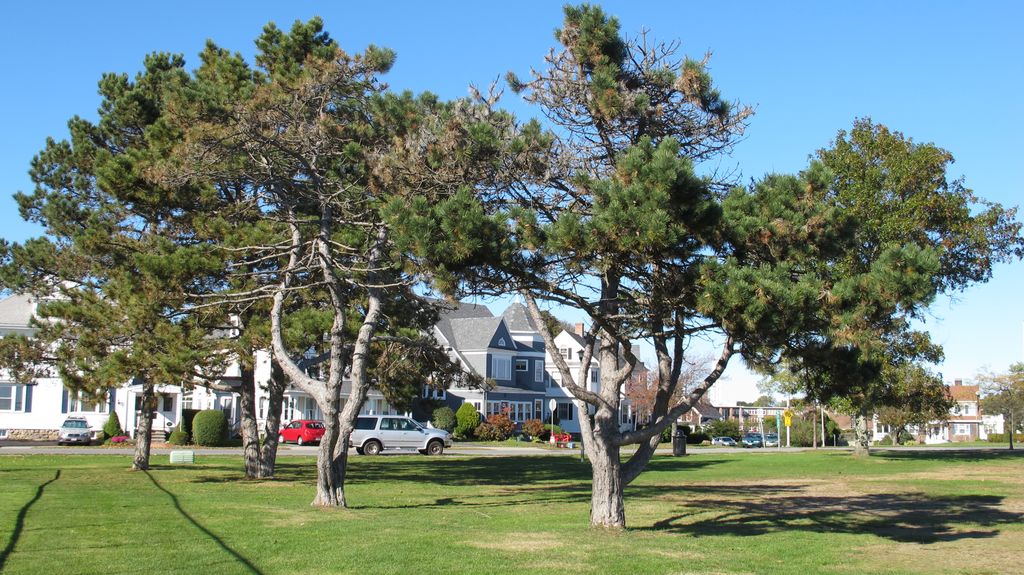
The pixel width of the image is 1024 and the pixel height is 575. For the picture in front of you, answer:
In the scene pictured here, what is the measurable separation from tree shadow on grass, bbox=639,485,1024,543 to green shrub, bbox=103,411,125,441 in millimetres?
31407

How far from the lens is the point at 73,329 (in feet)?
68.8

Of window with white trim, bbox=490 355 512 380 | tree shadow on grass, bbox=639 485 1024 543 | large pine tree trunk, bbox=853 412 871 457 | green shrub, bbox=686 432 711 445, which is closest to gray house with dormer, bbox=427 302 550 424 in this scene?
window with white trim, bbox=490 355 512 380

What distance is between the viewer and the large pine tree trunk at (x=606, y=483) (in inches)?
523

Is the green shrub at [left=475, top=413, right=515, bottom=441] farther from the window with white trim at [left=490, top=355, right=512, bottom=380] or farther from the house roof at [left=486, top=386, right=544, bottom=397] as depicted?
the window with white trim at [left=490, top=355, right=512, bottom=380]

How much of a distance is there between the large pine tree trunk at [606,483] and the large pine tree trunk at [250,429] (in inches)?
467

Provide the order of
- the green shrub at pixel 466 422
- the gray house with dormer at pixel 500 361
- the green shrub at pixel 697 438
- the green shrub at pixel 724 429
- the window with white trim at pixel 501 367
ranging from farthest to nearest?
the green shrub at pixel 724 429, the green shrub at pixel 697 438, the window with white trim at pixel 501 367, the gray house with dormer at pixel 500 361, the green shrub at pixel 466 422

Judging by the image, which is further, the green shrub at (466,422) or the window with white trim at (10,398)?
the green shrub at (466,422)

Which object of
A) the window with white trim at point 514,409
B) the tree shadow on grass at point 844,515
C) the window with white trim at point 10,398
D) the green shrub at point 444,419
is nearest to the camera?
the tree shadow on grass at point 844,515

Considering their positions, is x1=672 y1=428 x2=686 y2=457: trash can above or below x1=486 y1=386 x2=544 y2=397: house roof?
below

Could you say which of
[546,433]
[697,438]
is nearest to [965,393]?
[697,438]

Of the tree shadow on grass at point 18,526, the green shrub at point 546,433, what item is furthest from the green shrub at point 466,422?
the tree shadow on grass at point 18,526

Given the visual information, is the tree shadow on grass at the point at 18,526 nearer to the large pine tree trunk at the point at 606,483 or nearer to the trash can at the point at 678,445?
the large pine tree trunk at the point at 606,483

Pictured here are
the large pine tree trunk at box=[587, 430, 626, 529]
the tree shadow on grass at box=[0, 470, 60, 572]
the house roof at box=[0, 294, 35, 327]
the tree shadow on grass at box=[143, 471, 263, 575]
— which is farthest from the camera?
the house roof at box=[0, 294, 35, 327]

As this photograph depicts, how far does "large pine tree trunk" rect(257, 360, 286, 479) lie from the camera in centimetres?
2252
